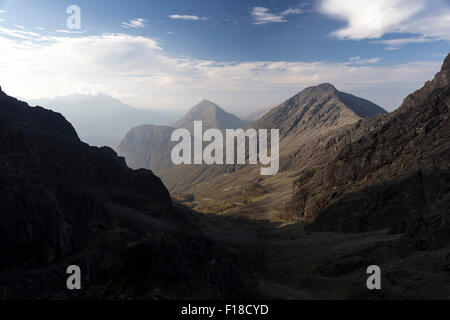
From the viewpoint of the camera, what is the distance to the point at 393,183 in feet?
283

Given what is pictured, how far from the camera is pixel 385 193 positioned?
85.7 meters

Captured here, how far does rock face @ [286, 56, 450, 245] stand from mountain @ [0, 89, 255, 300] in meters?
38.7

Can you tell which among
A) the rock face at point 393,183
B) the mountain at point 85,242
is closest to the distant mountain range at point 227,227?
the mountain at point 85,242

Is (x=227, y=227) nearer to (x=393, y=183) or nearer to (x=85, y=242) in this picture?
(x=393, y=183)

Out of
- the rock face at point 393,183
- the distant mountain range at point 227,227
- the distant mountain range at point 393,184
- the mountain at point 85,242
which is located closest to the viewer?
the mountain at point 85,242

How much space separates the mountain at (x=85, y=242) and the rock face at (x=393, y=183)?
38.7 metres

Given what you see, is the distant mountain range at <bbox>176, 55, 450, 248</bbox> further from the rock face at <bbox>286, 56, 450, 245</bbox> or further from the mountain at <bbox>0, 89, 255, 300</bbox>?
the mountain at <bbox>0, 89, 255, 300</bbox>

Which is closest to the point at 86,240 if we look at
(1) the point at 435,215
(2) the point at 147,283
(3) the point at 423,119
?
(2) the point at 147,283

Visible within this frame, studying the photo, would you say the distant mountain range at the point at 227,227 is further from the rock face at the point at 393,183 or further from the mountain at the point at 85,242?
the rock face at the point at 393,183

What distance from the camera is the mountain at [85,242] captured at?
1287 inches

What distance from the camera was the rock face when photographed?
64875 mm

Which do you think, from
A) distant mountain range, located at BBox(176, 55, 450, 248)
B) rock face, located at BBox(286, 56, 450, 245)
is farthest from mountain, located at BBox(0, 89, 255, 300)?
rock face, located at BBox(286, 56, 450, 245)

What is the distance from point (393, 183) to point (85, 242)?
269ft
